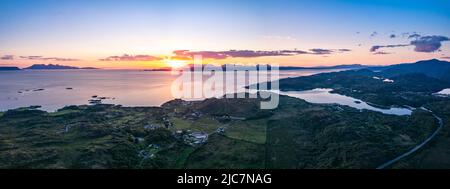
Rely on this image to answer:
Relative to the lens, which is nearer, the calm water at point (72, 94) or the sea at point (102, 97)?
the sea at point (102, 97)

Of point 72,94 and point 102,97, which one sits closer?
point 102,97

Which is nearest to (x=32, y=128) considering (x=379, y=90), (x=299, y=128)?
(x=299, y=128)

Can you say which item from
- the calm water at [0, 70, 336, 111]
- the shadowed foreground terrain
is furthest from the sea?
the shadowed foreground terrain

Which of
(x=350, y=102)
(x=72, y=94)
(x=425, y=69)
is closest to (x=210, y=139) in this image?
(x=350, y=102)

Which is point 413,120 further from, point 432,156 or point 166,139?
point 166,139

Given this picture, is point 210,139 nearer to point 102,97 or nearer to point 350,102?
point 350,102

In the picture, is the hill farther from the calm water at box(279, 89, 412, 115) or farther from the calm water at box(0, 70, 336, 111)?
the calm water at box(0, 70, 336, 111)

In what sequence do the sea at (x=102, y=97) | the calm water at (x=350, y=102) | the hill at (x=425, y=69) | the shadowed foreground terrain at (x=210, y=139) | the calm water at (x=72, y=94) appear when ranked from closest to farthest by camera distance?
1. the shadowed foreground terrain at (x=210, y=139)
2. the calm water at (x=350, y=102)
3. the sea at (x=102, y=97)
4. the calm water at (x=72, y=94)
5. the hill at (x=425, y=69)

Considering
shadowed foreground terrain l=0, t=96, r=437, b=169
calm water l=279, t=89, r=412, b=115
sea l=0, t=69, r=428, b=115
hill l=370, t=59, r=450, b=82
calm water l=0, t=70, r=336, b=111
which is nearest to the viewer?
shadowed foreground terrain l=0, t=96, r=437, b=169

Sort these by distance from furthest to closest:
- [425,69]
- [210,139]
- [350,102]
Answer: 1. [425,69]
2. [350,102]
3. [210,139]

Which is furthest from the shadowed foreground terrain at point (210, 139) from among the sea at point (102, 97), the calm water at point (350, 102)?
the sea at point (102, 97)

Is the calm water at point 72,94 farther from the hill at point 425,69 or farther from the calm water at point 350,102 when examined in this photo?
the hill at point 425,69

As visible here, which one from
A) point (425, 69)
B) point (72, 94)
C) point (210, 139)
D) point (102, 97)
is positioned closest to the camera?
point (210, 139)
